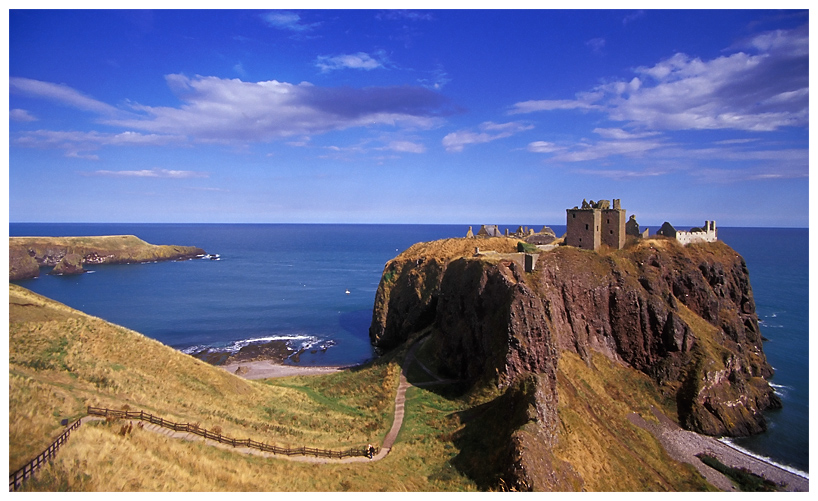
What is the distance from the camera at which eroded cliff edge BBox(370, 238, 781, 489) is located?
140 ft

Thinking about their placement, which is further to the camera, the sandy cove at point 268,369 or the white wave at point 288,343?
the white wave at point 288,343

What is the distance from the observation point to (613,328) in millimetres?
51719

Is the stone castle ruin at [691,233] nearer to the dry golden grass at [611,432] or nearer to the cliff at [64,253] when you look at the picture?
the dry golden grass at [611,432]

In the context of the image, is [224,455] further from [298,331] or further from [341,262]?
[341,262]

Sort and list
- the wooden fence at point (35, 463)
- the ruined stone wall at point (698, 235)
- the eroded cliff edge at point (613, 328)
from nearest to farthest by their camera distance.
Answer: the wooden fence at point (35, 463) < the eroded cliff edge at point (613, 328) < the ruined stone wall at point (698, 235)

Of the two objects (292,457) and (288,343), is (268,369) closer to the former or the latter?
(288,343)

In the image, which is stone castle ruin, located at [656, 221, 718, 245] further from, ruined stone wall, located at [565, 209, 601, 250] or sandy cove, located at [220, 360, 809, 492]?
sandy cove, located at [220, 360, 809, 492]

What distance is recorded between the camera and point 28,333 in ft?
123

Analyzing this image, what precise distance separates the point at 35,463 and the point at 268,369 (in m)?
45.8

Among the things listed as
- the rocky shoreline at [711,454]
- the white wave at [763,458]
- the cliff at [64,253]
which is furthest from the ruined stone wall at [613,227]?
the cliff at [64,253]

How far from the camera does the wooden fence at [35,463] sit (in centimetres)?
1969

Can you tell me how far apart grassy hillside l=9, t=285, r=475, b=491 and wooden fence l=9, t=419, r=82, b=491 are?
0.35 metres

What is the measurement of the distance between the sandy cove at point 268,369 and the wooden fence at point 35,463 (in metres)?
39.0

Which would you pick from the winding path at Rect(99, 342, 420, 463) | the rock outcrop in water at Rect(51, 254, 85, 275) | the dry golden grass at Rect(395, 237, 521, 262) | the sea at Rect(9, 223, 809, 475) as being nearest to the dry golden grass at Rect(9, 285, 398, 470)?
the winding path at Rect(99, 342, 420, 463)
